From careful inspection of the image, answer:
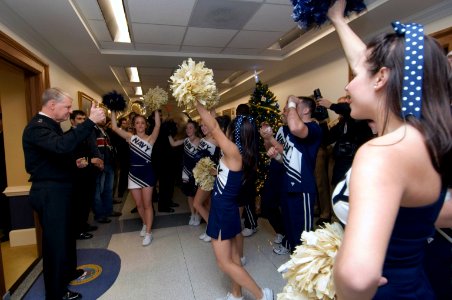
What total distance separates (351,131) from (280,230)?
1506 mm

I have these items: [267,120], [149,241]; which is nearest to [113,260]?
[149,241]

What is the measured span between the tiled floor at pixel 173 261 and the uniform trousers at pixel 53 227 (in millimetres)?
466

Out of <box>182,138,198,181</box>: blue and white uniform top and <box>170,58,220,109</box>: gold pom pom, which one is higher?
<box>170,58,220,109</box>: gold pom pom

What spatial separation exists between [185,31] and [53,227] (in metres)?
3.00

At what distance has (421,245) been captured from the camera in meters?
0.77

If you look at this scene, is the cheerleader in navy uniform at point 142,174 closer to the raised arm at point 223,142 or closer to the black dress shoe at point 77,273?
the black dress shoe at point 77,273

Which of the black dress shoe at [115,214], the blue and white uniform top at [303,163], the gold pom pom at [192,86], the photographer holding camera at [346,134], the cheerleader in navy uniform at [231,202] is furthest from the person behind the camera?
the black dress shoe at [115,214]

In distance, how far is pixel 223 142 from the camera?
1905 millimetres

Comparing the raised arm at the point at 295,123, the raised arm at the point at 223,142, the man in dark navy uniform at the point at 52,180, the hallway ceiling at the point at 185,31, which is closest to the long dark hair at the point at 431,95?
the raised arm at the point at 223,142

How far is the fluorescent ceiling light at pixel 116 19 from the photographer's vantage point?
325 cm

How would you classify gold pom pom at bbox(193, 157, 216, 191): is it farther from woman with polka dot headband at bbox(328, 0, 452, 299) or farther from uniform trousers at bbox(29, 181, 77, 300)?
woman with polka dot headband at bbox(328, 0, 452, 299)

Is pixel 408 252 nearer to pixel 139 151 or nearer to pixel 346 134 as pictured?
pixel 346 134

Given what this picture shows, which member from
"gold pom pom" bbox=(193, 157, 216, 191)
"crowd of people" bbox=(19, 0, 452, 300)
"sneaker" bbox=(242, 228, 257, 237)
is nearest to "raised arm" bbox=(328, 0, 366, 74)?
"crowd of people" bbox=(19, 0, 452, 300)

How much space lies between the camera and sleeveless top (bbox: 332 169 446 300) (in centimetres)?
70
